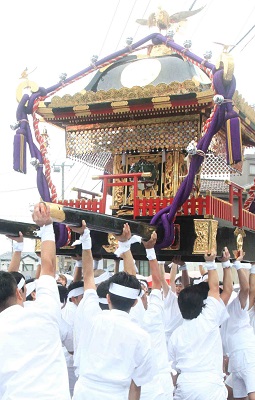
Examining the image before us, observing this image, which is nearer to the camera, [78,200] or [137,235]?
[137,235]

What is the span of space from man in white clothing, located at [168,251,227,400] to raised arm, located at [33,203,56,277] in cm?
161

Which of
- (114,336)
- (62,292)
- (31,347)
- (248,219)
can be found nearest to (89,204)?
(62,292)

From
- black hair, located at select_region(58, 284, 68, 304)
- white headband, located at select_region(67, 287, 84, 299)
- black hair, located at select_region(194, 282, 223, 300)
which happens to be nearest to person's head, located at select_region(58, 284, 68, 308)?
black hair, located at select_region(58, 284, 68, 304)

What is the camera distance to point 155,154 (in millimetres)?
5809

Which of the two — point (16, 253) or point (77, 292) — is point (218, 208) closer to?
point (77, 292)

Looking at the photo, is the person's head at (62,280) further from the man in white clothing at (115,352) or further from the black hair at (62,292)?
the man in white clothing at (115,352)

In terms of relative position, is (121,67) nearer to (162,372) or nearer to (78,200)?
(78,200)

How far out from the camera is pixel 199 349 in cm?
398

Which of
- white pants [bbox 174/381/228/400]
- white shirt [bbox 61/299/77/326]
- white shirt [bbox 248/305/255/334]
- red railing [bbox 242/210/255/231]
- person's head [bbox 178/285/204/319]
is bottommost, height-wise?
white pants [bbox 174/381/228/400]

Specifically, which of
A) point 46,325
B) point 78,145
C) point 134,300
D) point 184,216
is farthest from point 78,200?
point 46,325

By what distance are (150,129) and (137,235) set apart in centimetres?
169

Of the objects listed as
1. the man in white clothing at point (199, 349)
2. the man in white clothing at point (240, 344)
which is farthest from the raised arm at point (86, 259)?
the man in white clothing at point (240, 344)

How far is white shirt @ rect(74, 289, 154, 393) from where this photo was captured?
9.61 feet

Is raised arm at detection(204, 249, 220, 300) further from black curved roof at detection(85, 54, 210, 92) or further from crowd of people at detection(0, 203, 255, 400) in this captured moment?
black curved roof at detection(85, 54, 210, 92)
